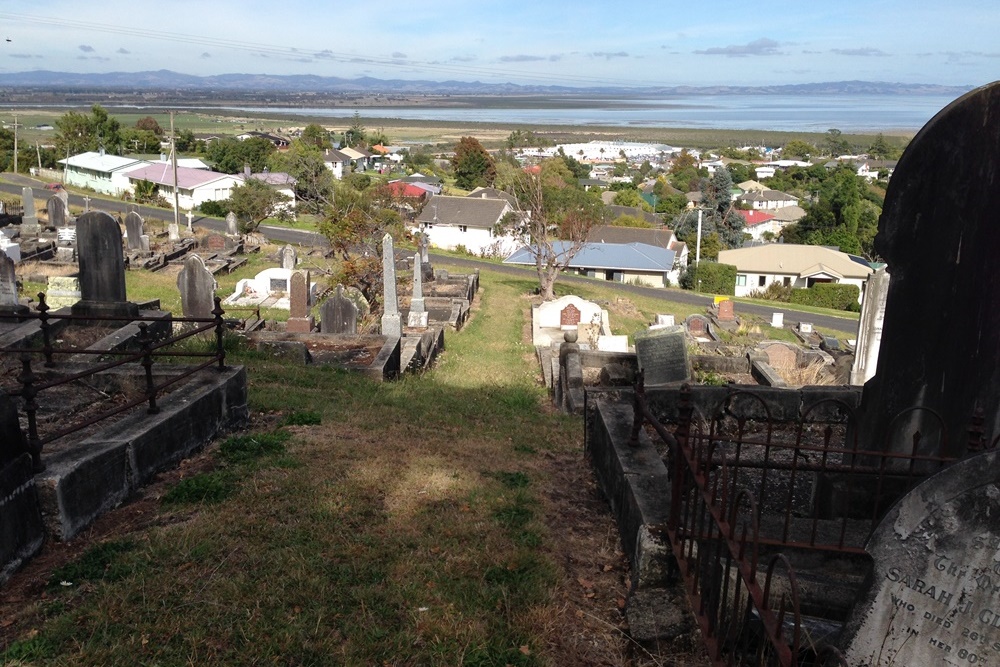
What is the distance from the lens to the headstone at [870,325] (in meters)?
13.3

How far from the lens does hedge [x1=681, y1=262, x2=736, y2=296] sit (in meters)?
51.7

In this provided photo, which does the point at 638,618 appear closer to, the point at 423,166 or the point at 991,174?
the point at 991,174

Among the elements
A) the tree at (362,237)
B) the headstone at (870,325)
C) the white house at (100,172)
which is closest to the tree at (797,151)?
the white house at (100,172)

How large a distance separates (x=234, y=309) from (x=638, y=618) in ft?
60.8

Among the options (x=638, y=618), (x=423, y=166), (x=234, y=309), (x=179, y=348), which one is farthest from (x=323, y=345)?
(x=423, y=166)

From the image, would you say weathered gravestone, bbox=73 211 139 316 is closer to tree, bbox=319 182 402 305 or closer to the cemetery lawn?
the cemetery lawn

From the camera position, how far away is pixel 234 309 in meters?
20.7

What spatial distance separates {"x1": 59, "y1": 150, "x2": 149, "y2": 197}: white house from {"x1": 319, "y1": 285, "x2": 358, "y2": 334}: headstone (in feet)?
158

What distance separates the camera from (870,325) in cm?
1331

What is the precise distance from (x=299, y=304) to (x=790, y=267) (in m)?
44.1

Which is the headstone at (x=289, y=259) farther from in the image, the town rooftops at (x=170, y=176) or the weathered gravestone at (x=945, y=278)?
the town rooftops at (x=170, y=176)

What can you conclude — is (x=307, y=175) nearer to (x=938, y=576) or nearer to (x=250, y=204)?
(x=250, y=204)

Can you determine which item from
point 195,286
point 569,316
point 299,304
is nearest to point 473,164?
point 569,316

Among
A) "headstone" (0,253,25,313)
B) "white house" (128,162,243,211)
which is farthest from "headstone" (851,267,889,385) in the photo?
"white house" (128,162,243,211)
